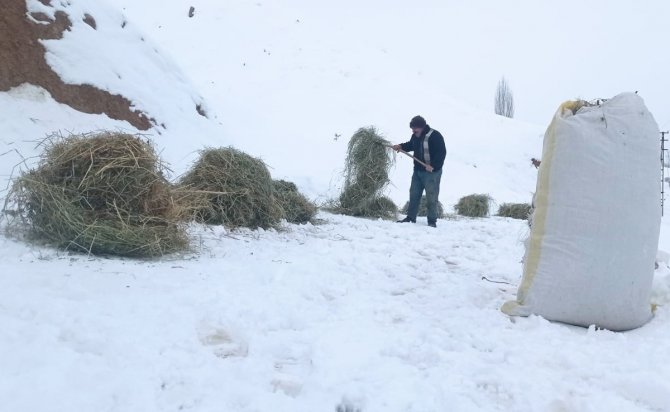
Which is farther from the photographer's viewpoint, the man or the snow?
the man

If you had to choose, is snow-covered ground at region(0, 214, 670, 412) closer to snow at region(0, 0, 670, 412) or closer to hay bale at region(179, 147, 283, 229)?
snow at region(0, 0, 670, 412)

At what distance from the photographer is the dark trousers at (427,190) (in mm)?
7363

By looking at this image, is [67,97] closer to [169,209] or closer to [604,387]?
[169,209]

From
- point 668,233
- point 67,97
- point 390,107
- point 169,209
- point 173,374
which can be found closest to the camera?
point 173,374

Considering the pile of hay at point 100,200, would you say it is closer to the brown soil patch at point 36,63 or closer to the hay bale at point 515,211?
the brown soil patch at point 36,63

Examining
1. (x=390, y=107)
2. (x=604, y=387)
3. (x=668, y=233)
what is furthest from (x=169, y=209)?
(x=390, y=107)

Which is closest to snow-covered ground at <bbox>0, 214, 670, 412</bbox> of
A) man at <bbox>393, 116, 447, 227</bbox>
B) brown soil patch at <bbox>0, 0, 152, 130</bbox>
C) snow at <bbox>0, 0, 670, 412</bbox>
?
snow at <bbox>0, 0, 670, 412</bbox>

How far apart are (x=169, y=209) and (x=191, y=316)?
1539mm

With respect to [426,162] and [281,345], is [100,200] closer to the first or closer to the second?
[281,345]

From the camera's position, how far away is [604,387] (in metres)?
2.19

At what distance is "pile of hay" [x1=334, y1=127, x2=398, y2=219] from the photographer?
309 inches

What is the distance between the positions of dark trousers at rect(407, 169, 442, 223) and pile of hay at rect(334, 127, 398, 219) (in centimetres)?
53

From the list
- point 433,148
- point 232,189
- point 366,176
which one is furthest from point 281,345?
point 366,176

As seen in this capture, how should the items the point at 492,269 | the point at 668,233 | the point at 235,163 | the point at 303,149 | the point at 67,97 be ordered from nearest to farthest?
the point at 492,269 → the point at 235,163 → the point at 67,97 → the point at 668,233 → the point at 303,149
